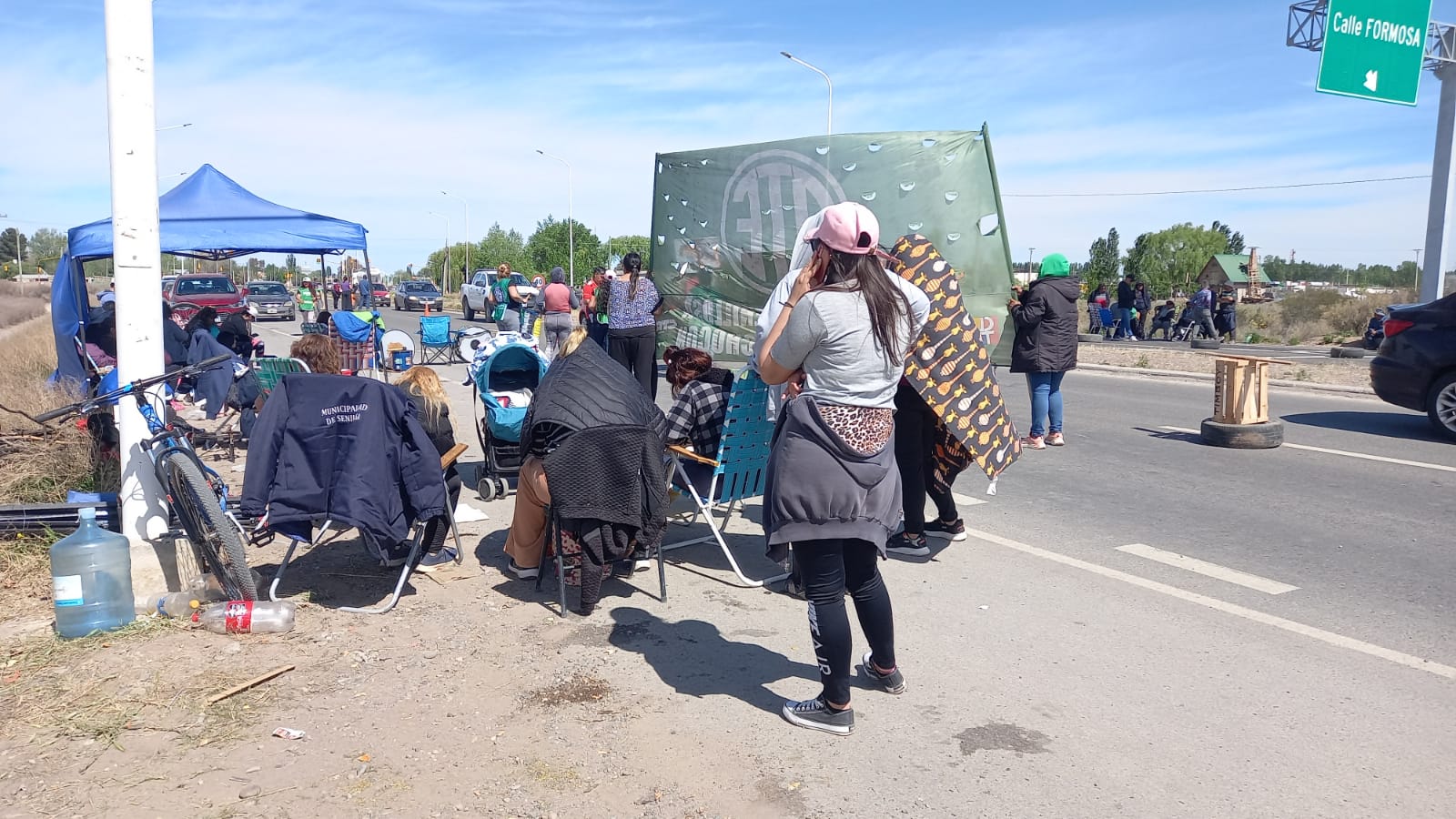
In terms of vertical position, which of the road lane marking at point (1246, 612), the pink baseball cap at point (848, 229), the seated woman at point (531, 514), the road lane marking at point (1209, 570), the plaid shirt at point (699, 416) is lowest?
the road lane marking at point (1246, 612)

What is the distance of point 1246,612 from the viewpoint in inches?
192

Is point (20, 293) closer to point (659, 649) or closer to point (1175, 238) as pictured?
point (659, 649)

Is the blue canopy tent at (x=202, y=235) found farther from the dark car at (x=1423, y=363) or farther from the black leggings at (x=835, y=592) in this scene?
the dark car at (x=1423, y=363)

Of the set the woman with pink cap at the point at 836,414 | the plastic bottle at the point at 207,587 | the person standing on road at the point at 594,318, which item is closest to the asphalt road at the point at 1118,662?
the woman with pink cap at the point at 836,414

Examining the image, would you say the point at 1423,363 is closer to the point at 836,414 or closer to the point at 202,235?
the point at 836,414

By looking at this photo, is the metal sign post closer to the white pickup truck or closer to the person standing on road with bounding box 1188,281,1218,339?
the person standing on road with bounding box 1188,281,1218,339

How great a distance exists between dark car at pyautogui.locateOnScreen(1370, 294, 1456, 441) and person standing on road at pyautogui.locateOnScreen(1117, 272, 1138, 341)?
17953 mm

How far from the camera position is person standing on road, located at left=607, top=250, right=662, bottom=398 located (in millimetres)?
10453

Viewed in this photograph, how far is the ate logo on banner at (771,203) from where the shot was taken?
970 cm

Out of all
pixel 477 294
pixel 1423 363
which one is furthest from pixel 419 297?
pixel 1423 363

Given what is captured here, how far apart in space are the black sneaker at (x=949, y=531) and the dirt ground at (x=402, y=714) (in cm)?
142

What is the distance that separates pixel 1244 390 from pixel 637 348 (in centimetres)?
587

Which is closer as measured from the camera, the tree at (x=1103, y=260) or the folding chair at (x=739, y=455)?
the folding chair at (x=739, y=455)

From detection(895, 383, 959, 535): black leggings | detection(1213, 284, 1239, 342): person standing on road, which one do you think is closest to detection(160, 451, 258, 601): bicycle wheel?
detection(895, 383, 959, 535): black leggings
